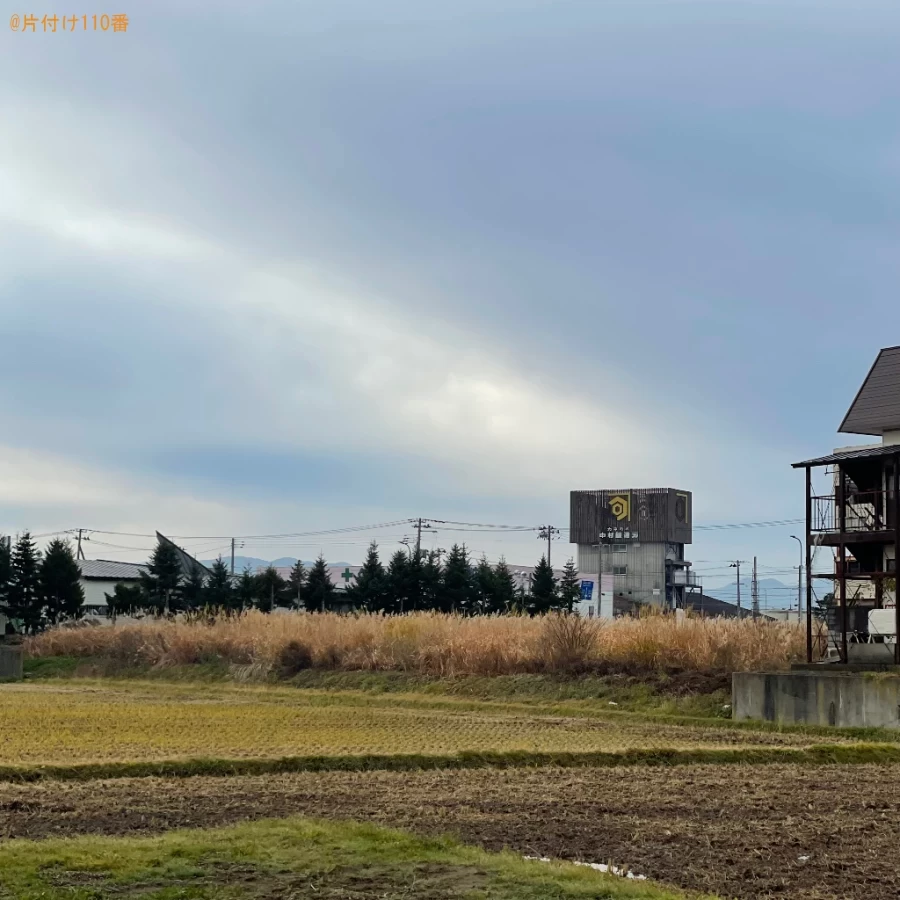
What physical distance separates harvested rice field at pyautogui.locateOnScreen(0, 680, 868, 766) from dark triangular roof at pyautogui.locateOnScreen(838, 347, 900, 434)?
12.1 meters

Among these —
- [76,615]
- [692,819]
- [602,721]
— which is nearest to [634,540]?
[76,615]

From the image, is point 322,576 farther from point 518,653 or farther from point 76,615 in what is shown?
point 518,653

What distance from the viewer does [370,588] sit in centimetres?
6166

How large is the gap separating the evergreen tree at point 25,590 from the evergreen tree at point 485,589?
2136cm

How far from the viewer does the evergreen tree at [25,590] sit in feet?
181

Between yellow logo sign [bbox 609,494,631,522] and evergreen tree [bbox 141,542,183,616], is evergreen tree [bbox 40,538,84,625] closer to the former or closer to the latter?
evergreen tree [bbox 141,542,183,616]

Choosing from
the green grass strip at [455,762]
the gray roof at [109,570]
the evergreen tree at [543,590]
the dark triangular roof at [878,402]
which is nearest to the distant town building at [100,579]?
the gray roof at [109,570]

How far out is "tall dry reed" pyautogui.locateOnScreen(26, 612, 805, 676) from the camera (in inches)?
1081

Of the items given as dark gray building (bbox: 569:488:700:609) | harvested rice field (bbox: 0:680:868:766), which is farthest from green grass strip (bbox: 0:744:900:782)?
dark gray building (bbox: 569:488:700:609)

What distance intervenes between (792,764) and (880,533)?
10.3 meters

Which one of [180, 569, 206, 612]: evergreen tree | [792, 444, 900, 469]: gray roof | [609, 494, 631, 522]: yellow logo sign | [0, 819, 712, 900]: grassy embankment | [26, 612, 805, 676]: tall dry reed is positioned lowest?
[0, 819, 712, 900]: grassy embankment

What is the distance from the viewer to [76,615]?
185ft

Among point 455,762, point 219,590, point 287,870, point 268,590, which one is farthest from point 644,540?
point 287,870

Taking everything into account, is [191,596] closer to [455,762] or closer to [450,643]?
[450,643]
